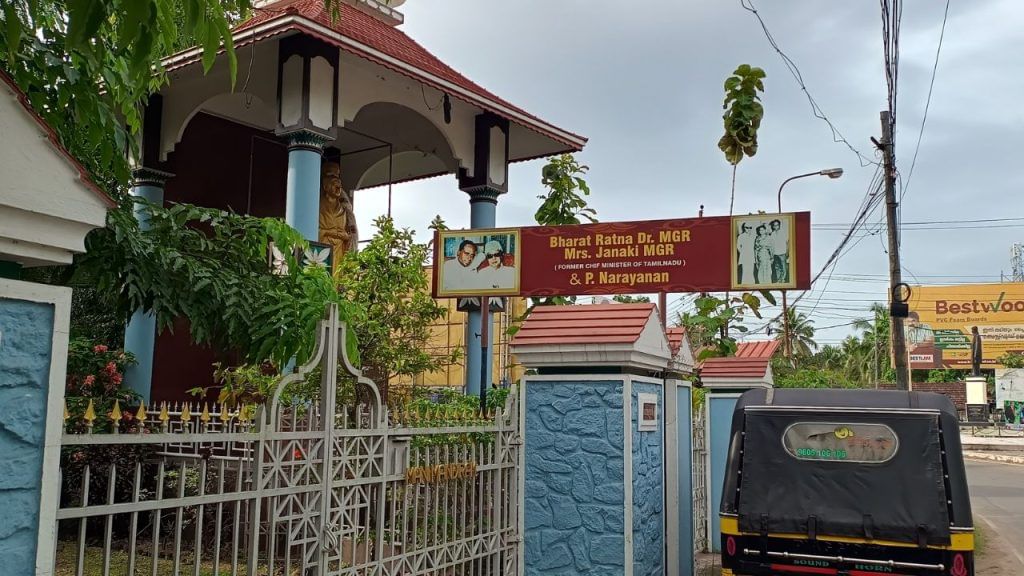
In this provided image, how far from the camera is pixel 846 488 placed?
22.8 ft

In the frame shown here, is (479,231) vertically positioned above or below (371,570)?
above

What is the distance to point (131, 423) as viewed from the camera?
12.8 ft

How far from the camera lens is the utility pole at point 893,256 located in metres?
14.8

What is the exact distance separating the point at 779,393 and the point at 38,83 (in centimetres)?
594

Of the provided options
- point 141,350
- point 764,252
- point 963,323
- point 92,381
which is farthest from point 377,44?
point 963,323

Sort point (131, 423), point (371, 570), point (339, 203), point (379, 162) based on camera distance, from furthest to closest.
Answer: point (379, 162) < point (339, 203) < point (371, 570) < point (131, 423)

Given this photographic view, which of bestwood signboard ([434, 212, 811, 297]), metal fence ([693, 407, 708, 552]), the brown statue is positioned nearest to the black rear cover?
bestwood signboard ([434, 212, 811, 297])

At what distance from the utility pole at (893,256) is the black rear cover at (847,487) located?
27.4 ft

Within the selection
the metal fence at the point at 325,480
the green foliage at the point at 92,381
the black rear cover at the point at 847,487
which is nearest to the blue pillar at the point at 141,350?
the green foliage at the point at 92,381

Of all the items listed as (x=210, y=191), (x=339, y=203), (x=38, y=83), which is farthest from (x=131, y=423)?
(x=210, y=191)

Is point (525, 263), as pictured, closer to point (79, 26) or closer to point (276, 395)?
point (276, 395)

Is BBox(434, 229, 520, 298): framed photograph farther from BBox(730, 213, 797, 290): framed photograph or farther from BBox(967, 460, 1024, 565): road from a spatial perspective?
BBox(967, 460, 1024, 565): road

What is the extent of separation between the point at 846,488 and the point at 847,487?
0.01 metres

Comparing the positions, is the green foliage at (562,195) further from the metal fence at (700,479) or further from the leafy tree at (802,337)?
the leafy tree at (802,337)
